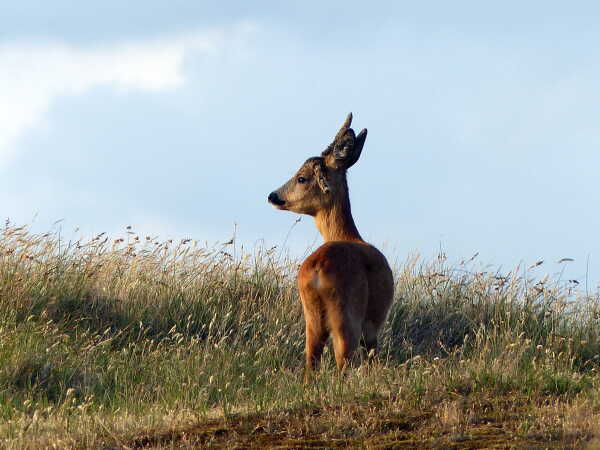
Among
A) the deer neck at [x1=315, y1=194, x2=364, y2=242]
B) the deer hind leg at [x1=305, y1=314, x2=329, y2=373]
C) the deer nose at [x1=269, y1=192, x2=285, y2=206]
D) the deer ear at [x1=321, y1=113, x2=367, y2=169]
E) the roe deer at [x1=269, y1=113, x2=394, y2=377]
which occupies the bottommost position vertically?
the deer hind leg at [x1=305, y1=314, x2=329, y2=373]

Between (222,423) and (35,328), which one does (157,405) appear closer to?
(222,423)

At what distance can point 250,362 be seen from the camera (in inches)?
400

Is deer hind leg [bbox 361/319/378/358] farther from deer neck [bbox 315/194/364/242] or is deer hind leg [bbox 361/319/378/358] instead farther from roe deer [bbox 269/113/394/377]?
deer neck [bbox 315/194/364/242]

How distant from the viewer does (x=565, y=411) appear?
613 cm

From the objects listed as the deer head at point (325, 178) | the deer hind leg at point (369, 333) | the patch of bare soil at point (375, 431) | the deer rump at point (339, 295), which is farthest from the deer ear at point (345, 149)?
the patch of bare soil at point (375, 431)

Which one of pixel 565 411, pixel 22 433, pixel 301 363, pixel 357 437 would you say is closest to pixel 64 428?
pixel 22 433

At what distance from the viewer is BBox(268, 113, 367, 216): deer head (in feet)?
29.8

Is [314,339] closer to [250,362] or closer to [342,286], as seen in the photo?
[342,286]

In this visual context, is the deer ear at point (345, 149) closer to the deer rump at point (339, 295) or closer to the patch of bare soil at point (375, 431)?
the deer rump at point (339, 295)

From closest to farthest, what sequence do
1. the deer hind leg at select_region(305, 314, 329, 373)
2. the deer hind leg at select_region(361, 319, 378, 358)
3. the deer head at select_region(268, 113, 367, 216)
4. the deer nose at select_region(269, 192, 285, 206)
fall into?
1. the deer hind leg at select_region(305, 314, 329, 373)
2. the deer hind leg at select_region(361, 319, 378, 358)
3. the deer head at select_region(268, 113, 367, 216)
4. the deer nose at select_region(269, 192, 285, 206)

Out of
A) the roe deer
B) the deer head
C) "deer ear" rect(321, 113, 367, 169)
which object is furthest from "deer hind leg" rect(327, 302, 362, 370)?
"deer ear" rect(321, 113, 367, 169)

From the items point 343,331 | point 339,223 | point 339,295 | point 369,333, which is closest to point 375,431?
point 343,331

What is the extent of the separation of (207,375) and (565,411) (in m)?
3.83

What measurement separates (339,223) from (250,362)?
2130 millimetres
